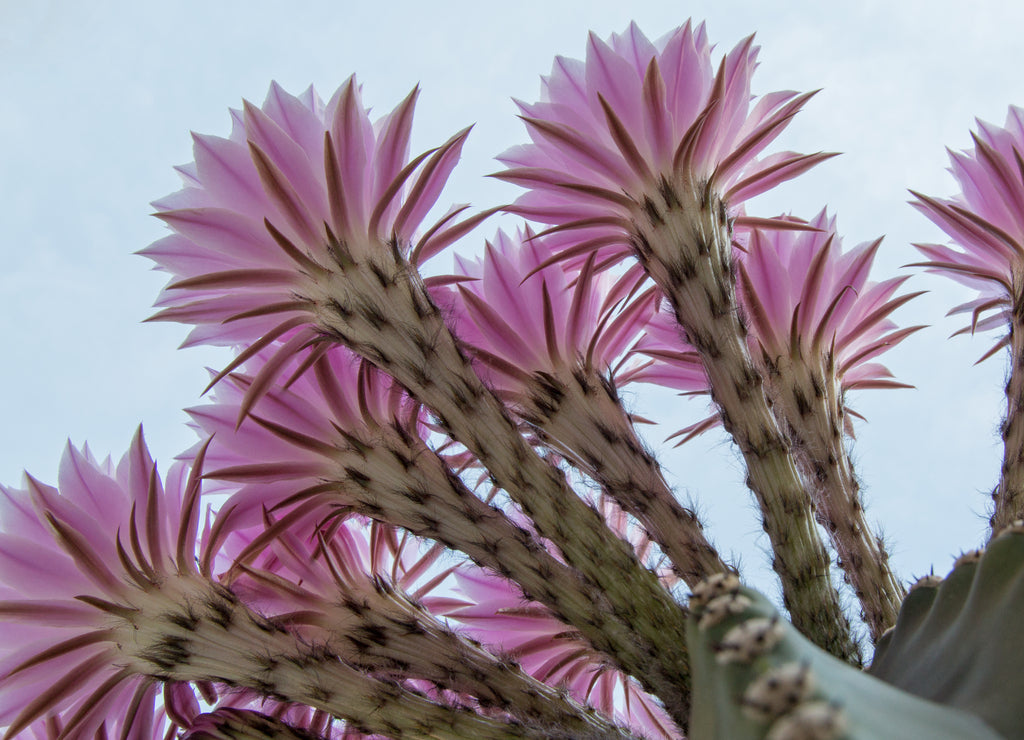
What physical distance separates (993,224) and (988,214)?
17 millimetres

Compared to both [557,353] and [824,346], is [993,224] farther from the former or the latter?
[557,353]

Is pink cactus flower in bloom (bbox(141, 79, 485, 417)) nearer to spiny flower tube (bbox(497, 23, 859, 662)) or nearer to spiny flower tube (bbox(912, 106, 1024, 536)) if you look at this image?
spiny flower tube (bbox(497, 23, 859, 662))

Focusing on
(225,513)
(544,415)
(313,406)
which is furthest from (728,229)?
(225,513)

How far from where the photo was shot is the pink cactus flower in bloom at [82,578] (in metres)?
0.79

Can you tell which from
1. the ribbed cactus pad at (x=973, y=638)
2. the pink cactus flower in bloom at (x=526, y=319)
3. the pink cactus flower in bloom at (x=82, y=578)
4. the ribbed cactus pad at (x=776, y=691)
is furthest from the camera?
the pink cactus flower in bloom at (x=526, y=319)

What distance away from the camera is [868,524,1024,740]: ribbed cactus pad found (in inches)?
20.5

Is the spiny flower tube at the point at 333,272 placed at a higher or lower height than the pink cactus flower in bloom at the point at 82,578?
higher

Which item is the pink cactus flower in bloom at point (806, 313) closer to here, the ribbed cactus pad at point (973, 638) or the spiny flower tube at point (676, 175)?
the spiny flower tube at point (676, 175)

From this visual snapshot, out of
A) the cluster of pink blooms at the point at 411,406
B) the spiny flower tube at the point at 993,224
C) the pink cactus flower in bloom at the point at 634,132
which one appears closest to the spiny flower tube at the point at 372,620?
the cluster of pink blooms at the point at 411,406

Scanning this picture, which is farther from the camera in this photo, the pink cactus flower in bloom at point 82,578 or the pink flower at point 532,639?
the pink flower at point 532,639

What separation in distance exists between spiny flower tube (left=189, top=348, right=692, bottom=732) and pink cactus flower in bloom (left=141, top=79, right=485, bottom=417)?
65 mm

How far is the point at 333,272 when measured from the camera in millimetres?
854

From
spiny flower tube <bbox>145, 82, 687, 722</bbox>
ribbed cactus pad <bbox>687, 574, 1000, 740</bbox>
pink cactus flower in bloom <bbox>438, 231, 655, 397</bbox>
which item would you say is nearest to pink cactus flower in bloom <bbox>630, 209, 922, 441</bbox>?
pink cactus flower in bloom <bbox>438, 231, 655, 397</bbox>

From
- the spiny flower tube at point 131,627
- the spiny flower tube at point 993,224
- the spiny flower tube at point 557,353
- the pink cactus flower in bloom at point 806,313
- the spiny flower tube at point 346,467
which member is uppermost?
the spiny flower tube at point 993,224
